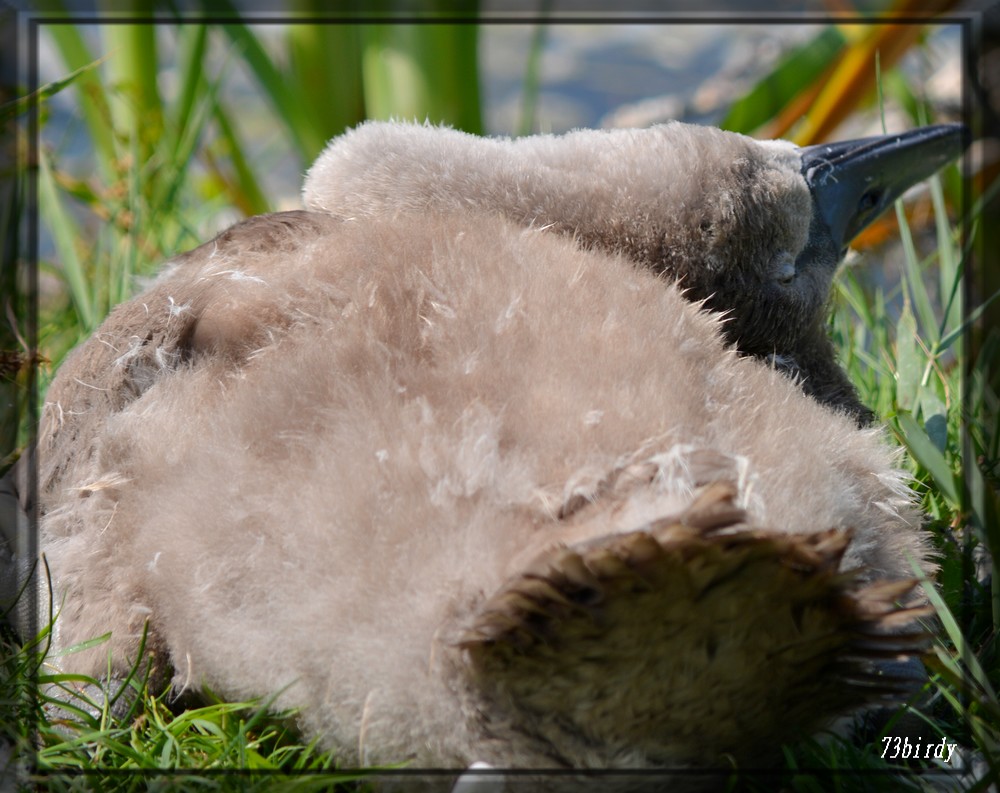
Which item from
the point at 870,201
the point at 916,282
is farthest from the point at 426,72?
the point at 916,282

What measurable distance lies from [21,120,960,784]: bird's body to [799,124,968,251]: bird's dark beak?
2.27 ft

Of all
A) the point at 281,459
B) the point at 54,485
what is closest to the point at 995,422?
the point at 281,459

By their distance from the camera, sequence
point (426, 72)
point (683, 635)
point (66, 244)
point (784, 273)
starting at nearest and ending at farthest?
point (683, 635) → point (784, 273) → point (66, 244) → point (426, 72)

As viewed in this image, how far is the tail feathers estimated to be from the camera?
1168mm

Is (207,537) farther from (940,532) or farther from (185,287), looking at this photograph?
(940,532)

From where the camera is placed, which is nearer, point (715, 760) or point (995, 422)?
point (715, 760)

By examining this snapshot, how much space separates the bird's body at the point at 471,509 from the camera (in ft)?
4.05

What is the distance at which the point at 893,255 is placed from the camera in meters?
4.43

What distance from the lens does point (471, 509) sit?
4.32 ft

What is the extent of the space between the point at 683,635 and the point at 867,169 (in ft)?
4.73

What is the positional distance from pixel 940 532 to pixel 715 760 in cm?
100

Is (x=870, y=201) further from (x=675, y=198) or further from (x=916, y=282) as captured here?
(x=675, y=198)

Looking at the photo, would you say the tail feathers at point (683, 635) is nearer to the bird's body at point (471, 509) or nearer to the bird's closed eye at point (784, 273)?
the bird's body at point (471, 509)

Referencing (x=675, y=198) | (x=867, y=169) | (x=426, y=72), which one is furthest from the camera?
(x=426, y=72)
